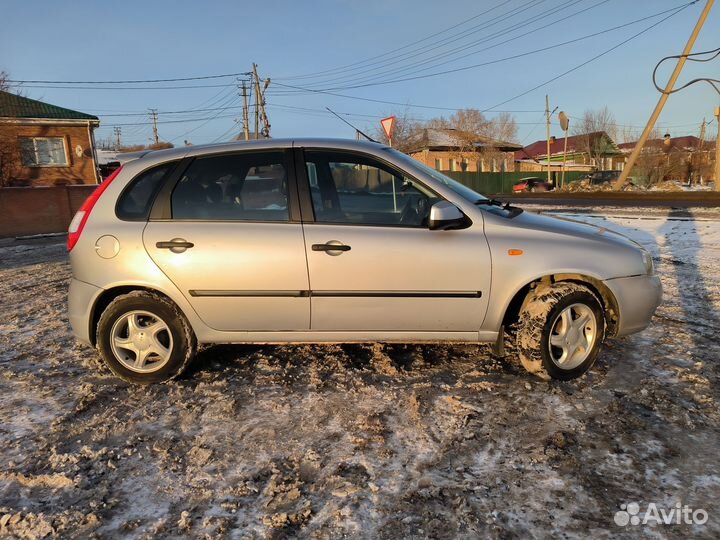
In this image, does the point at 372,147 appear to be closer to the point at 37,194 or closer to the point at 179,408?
the point at 179,408

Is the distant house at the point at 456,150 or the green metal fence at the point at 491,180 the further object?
the distant house at the point at 456,150

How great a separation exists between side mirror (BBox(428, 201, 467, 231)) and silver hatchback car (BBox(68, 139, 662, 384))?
1 cm

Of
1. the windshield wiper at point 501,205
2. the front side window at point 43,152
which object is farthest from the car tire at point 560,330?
the front side window at point 43,152

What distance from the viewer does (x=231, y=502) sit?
211 centimetres

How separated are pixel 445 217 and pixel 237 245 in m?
1.42

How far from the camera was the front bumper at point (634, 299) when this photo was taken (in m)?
3.19

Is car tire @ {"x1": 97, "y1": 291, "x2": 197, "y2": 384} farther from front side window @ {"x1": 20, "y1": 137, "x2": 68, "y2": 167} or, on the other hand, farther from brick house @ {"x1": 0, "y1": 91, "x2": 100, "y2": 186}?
front side window @ {"x1": 20, "y1": 137, "x2": 68, "y2": 167}

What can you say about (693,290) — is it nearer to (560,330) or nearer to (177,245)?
(560,330)

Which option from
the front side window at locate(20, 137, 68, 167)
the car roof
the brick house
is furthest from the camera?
the front side window at locate(20, 137, 68, 167)

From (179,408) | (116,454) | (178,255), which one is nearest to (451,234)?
(178,255)

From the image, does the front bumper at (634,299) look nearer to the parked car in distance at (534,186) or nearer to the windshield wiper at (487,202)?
the windshield wiper at (487,202)

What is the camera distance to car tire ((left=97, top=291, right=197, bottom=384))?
3191 millimetres

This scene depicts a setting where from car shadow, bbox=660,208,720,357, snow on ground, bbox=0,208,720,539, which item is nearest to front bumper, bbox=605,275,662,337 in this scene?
snow on ground, bbox=0,208,720,539

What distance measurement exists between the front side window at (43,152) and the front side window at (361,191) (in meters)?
26.7
